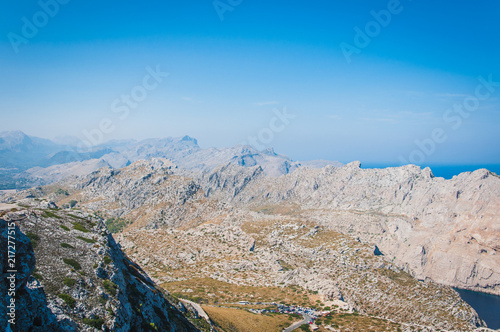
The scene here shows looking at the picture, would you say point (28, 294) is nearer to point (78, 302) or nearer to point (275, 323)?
point (78, 302)

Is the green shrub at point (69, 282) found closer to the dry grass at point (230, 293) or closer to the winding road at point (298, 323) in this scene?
the winding road at point (298, 323)

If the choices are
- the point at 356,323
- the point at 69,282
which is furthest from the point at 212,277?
the point at 69,282

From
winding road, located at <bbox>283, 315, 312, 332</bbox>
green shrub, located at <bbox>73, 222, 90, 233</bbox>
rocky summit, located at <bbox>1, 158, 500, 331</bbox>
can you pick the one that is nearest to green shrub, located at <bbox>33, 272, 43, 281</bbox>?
rocky summit, located at <bbox>1, 158, 500, 331</bbox>

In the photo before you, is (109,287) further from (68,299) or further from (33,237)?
(33,237)

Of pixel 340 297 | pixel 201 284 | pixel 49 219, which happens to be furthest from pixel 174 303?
pixel 340 297

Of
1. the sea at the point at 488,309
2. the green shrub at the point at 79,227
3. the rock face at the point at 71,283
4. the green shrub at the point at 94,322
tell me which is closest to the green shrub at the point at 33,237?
the rock face at the point at 71,283

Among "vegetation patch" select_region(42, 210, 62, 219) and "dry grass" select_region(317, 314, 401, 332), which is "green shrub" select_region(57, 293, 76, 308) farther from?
"dry grass" select_region(317, 314, 401, 332)

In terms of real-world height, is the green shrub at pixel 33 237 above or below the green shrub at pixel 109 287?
above
